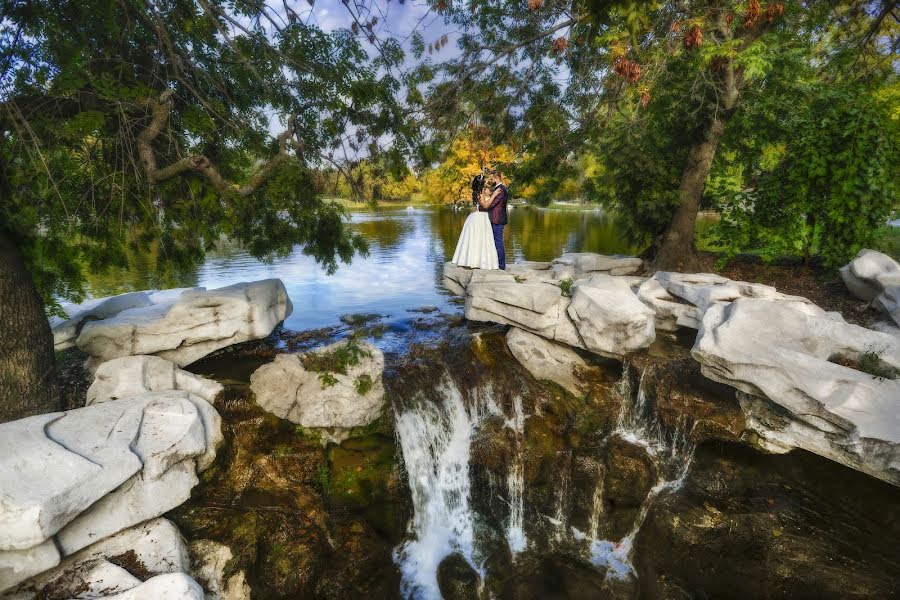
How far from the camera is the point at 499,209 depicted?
1108cm

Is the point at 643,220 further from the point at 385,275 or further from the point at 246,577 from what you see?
the point at 246,577

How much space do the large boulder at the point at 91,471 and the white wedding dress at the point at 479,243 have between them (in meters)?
7.07

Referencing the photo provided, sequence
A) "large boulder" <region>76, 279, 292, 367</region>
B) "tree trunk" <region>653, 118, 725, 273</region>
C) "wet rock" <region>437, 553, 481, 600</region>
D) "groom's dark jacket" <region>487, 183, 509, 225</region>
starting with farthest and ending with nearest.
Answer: "tree trunk" <region>653, 118, 725, 273</region> → "groom's dark jacket" <region>487, 183, 509, 225</region> → "large boulder" <region>76, 279, 292, 367</region> → "wet rock" <region>437, 553, 481, 600</region>

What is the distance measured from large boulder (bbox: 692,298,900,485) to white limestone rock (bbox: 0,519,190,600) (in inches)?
292

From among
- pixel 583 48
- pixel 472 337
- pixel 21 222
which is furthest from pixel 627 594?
pixel 583 48

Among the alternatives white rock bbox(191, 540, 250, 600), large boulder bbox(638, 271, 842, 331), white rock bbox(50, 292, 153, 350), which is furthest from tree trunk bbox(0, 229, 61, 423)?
large boulder bbox(638, 271, 842, 331)

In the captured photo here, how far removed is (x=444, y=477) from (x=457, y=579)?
1466mm

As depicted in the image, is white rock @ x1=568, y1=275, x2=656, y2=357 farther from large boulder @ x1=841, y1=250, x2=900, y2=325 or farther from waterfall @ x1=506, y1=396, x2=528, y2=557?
large boulder @ x1=841, y1=250, x2=900, y2=325

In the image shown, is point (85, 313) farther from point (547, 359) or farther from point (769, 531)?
point (769, 531)

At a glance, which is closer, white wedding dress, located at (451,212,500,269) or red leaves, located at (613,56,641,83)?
red leaves, located at (613,56,641,83)

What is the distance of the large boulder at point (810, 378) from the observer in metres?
5.60

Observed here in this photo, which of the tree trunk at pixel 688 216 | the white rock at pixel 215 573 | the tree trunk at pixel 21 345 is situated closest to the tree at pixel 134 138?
the tree trunk at pixel 21 345

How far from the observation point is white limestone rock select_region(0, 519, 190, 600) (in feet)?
13.3

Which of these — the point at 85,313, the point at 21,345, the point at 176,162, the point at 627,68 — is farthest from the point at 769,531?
the point at 85,313
